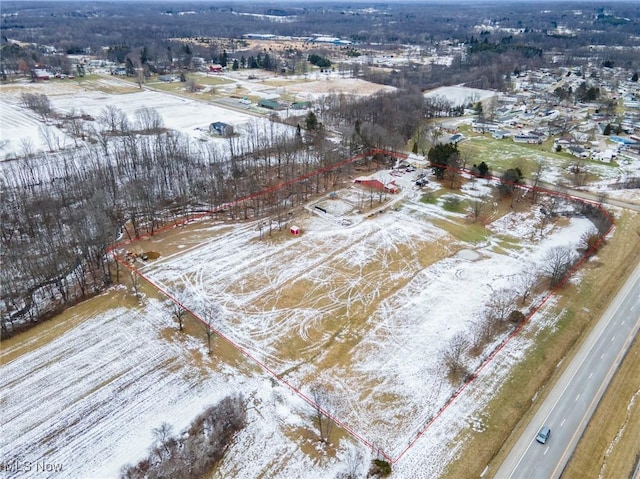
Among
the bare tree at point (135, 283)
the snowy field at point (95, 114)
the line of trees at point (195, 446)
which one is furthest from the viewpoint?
the snowy field at point (95, 114)

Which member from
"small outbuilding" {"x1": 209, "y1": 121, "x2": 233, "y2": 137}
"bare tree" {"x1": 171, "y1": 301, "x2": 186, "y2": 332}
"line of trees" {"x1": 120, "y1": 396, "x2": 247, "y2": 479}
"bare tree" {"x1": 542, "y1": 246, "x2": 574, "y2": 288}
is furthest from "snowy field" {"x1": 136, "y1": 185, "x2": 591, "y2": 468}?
"small outbuilding" {"x1": 209, "y1": 121, "x2": 233, "y2": 137}

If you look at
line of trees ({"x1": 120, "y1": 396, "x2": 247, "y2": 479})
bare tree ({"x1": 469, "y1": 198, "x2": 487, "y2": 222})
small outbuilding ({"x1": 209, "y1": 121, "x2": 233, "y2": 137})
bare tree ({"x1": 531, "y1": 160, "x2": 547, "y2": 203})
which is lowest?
line of trees ({"x1": 120, "y1": 396, "x2": 247, "y2": 479})

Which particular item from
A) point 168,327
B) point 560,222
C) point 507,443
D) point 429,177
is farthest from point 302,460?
point 429,177

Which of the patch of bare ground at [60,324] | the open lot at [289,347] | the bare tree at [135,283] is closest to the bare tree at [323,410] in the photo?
the open lot at [289,347]

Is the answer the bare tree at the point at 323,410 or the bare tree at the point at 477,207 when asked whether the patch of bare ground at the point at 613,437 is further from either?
the bare tree at the point at 477,207

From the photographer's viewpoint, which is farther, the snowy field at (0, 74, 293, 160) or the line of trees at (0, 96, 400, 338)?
the snowy field at (0, 74, 293, 160)

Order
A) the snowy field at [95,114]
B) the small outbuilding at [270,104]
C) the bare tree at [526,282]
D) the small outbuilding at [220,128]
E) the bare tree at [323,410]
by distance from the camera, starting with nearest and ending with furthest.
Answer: the bare tree at [323,410] → the bare tree at [526,282] → the snowy field at [95,114] → the small outbuilding at [220,128] → the small outbuilding at [270,104]

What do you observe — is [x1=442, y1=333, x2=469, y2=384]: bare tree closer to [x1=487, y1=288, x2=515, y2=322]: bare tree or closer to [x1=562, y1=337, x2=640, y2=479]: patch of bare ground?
[x1=487, y1=288, x2=515, y2=322]: bare tree
